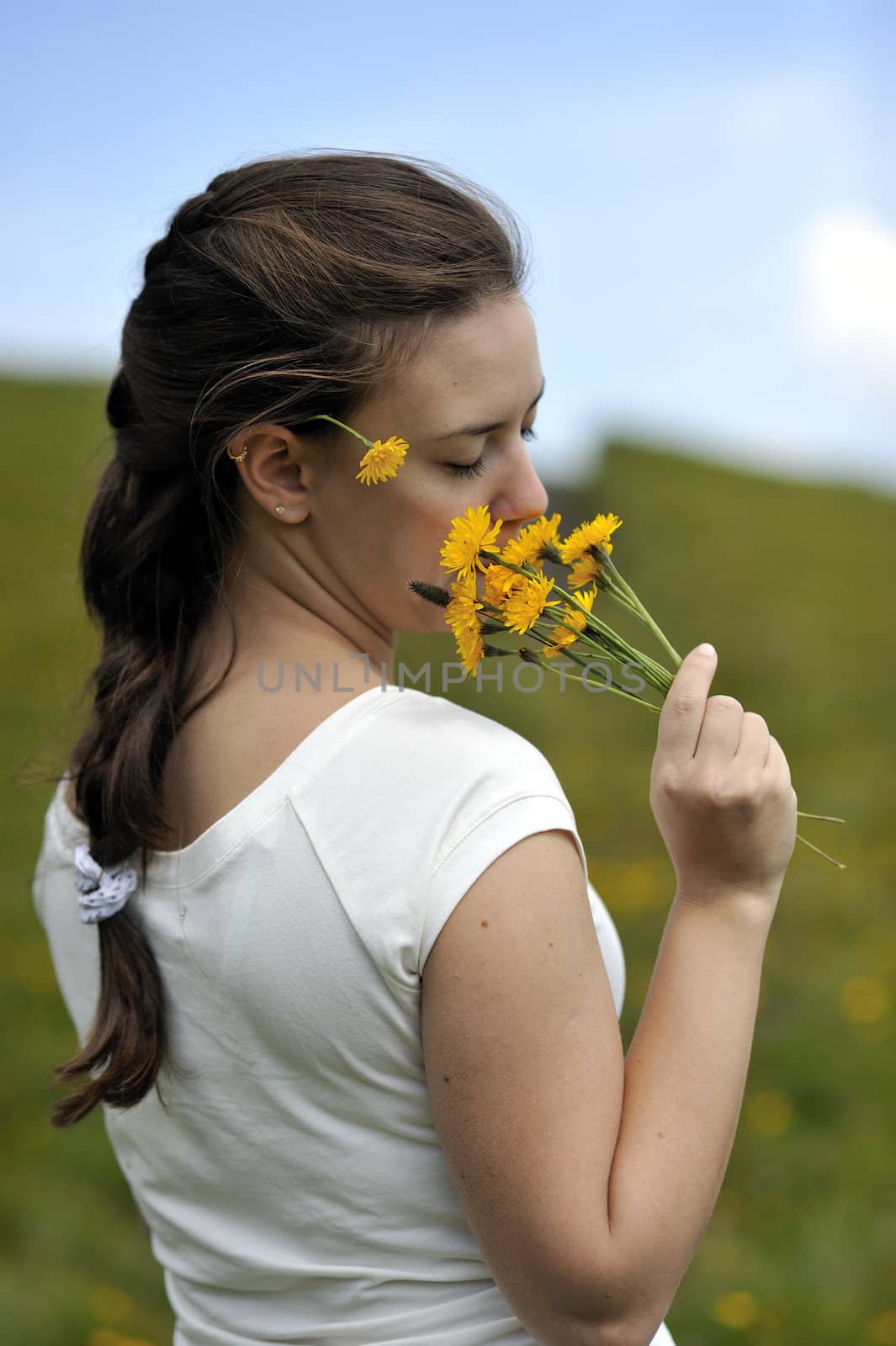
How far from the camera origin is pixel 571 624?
1378mm

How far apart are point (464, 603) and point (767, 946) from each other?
12.7ft

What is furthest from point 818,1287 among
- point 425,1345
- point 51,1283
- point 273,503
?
point 273,503

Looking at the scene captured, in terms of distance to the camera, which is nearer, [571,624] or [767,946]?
[571,624]

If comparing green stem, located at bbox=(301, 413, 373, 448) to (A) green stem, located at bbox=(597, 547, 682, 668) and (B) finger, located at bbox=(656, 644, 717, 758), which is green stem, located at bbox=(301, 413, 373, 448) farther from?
(B) finger, located at bbox=(656, 644, 717, 758)

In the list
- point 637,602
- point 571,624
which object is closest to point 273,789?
point 571,624

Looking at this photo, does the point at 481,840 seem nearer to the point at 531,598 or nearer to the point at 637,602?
the point at 531,598

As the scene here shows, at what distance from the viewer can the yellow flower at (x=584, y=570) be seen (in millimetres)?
1451

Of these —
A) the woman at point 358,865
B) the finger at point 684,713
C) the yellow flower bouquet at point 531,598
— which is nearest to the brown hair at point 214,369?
the woman at point 358,865

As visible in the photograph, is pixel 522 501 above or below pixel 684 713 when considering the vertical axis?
above

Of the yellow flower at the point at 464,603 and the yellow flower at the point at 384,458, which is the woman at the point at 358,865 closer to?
the yellow flower at the point at 384,458

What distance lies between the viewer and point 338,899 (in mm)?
1244

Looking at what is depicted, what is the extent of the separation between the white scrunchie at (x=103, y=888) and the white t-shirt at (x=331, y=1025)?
0.02 meters

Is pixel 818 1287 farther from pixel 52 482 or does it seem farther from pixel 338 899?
pixel 52 482

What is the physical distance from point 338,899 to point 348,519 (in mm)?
489
